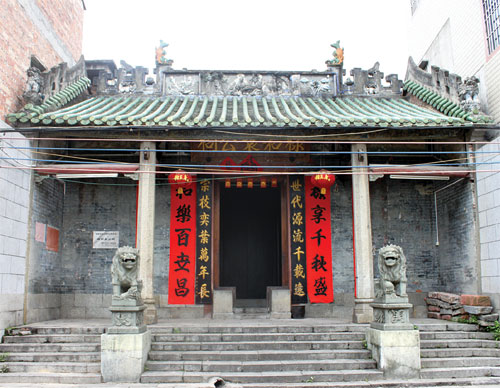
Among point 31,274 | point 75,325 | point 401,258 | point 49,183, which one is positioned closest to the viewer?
point 401,258

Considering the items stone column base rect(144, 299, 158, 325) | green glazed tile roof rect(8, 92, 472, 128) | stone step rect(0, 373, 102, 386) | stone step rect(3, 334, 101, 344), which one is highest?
green glazed tile roof rect(8, 92, 472, 128)

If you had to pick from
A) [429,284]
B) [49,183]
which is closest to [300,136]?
[429,284]

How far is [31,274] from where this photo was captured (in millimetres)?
9883

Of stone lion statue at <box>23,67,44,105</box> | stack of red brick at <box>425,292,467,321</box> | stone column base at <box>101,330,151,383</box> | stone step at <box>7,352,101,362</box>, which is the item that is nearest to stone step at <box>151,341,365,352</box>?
stone column base at <box>101,330,151,383</box>

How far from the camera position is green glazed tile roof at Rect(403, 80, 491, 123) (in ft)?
32.0

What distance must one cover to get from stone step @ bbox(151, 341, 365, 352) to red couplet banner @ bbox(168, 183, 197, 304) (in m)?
2.77

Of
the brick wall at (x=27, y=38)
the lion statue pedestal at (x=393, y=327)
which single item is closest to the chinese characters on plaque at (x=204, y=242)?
the lion statue pedestal at (x=393, y=327)

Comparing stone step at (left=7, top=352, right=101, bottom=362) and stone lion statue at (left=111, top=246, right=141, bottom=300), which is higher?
stone lion statue at (left=111, top=246, right=141, bottom=300)

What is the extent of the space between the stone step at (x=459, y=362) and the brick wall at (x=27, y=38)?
339 inches

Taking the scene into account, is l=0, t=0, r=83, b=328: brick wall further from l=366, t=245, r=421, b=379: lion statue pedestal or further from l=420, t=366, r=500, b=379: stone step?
l=420, t=366, r=500, b=379: stone step

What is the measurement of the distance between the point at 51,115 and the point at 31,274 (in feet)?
10.3

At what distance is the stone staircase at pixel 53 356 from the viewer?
24.7 ft

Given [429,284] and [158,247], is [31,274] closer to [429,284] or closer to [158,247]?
[158,247]

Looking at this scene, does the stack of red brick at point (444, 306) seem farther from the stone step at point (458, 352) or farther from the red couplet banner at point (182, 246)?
the red couplet banner at point (182, 246)
